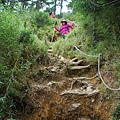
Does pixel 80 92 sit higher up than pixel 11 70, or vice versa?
pixel 11 70

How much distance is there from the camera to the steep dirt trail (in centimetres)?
393

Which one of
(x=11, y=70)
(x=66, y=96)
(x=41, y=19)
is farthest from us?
(x=41, y=19)

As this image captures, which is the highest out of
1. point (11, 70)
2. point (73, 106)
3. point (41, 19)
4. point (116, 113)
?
point (41, 19)

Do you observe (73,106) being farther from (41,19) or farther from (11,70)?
(41,19)

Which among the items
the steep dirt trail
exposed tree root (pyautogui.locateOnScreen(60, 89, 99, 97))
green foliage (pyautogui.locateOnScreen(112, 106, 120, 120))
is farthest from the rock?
green foliage (pyautogui.locateOnScreen(112, 106, 120, 120))

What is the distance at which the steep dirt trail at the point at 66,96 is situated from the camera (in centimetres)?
393

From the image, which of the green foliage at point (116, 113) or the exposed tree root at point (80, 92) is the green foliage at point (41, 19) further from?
the green foliage at point (116, 113)

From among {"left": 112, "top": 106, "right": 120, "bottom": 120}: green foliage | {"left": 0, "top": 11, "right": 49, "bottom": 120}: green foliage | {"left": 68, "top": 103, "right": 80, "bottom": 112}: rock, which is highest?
{"left": 0, "top": 11, "right": 49, "bottom": 120}: green foliage

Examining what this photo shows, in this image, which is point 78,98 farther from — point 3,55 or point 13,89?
point 3,55

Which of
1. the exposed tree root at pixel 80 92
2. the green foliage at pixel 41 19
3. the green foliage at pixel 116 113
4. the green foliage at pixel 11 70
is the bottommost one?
the green foliage at pixel 116 113

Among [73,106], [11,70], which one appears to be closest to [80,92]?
[73,106]

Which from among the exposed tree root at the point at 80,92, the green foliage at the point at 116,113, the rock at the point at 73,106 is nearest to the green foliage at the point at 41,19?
the exposed tree root at the point at 80,92

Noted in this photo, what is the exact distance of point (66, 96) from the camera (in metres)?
4.36

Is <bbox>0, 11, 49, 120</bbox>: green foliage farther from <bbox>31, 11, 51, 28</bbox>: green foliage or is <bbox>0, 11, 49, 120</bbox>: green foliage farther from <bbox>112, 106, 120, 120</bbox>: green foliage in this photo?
<bbox>31, 11, 51, 28</bbox>: green foliage
